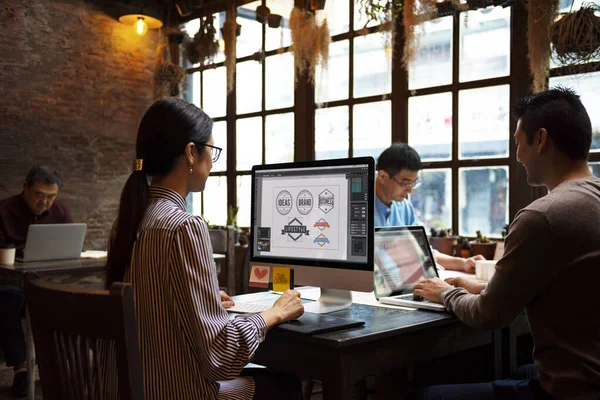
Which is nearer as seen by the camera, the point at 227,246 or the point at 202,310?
the point at 202,310

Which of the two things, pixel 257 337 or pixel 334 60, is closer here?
pixel 257 337

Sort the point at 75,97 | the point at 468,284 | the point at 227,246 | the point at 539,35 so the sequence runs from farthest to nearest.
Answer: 1. the point at 75,97
2. the point at 227,246
3. the point at 539,35
4. the point at 468,284

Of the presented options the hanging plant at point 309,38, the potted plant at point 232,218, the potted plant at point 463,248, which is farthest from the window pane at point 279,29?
the potted plant at point 463,248

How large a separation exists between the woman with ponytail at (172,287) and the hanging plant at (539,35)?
8.71 feet

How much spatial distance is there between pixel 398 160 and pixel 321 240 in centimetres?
146

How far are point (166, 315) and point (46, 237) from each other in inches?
102

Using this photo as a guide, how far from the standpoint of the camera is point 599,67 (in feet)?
11.5

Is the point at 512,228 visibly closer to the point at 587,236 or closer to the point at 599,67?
the point at 587,236

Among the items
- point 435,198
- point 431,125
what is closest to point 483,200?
point 435,198

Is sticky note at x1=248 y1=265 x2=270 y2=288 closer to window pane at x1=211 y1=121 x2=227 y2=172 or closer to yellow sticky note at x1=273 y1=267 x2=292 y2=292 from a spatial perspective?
yellow sticky note at x1=273 y1=267 x2=292 y2=292

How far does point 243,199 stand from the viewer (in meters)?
5.87

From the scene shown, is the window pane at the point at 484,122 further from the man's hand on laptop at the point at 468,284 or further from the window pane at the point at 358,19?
the man's hand on laptop at the point at 468,284

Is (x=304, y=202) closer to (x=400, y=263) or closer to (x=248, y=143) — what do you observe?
(x=400, y=263)

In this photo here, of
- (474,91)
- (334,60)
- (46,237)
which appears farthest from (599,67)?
(46,237)
